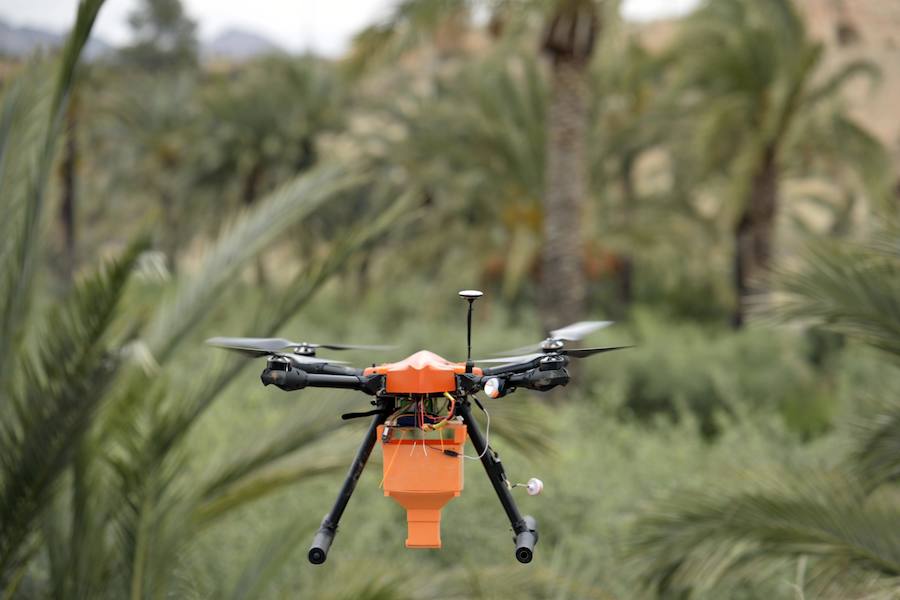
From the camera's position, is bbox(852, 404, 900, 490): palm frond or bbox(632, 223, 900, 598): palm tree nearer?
bbox(632, 223, 900, 598): palm tree

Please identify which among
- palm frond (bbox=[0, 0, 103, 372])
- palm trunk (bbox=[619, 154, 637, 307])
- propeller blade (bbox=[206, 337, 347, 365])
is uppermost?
palm trunk (bbox=[619, 154, 637, 307])

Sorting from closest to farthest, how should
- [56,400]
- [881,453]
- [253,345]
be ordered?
[253,345]
[56,400]
[881,453]

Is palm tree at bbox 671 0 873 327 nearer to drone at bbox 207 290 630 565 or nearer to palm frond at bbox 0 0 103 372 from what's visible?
palm frond at bbox 0 0 103 372

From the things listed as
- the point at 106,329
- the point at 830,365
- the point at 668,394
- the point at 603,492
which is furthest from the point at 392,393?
the point at 830,365

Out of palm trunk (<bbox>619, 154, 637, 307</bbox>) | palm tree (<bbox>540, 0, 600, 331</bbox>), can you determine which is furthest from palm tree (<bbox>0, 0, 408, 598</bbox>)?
palm trunk (<bbox>619, 154, 637, 307</bbox>)

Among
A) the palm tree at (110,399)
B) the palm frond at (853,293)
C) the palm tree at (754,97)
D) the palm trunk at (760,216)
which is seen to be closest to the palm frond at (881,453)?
the palm frond at (853,293)

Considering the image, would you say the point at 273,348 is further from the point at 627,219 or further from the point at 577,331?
the point at 627,219

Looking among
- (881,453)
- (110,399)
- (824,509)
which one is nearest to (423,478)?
(110,399)

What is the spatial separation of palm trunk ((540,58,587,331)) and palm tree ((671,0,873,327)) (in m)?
4.24

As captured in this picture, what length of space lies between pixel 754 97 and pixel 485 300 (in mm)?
6525

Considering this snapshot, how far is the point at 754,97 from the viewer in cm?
1906

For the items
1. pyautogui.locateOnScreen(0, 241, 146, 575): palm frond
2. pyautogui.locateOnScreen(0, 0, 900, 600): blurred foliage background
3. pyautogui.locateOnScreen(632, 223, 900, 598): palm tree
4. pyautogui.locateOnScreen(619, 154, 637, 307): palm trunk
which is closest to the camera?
pyautogui.locateOnScreen(0, 241, 146, 575): palm frond

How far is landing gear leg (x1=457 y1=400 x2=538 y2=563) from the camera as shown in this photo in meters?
1.29

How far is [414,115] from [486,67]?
254cm
